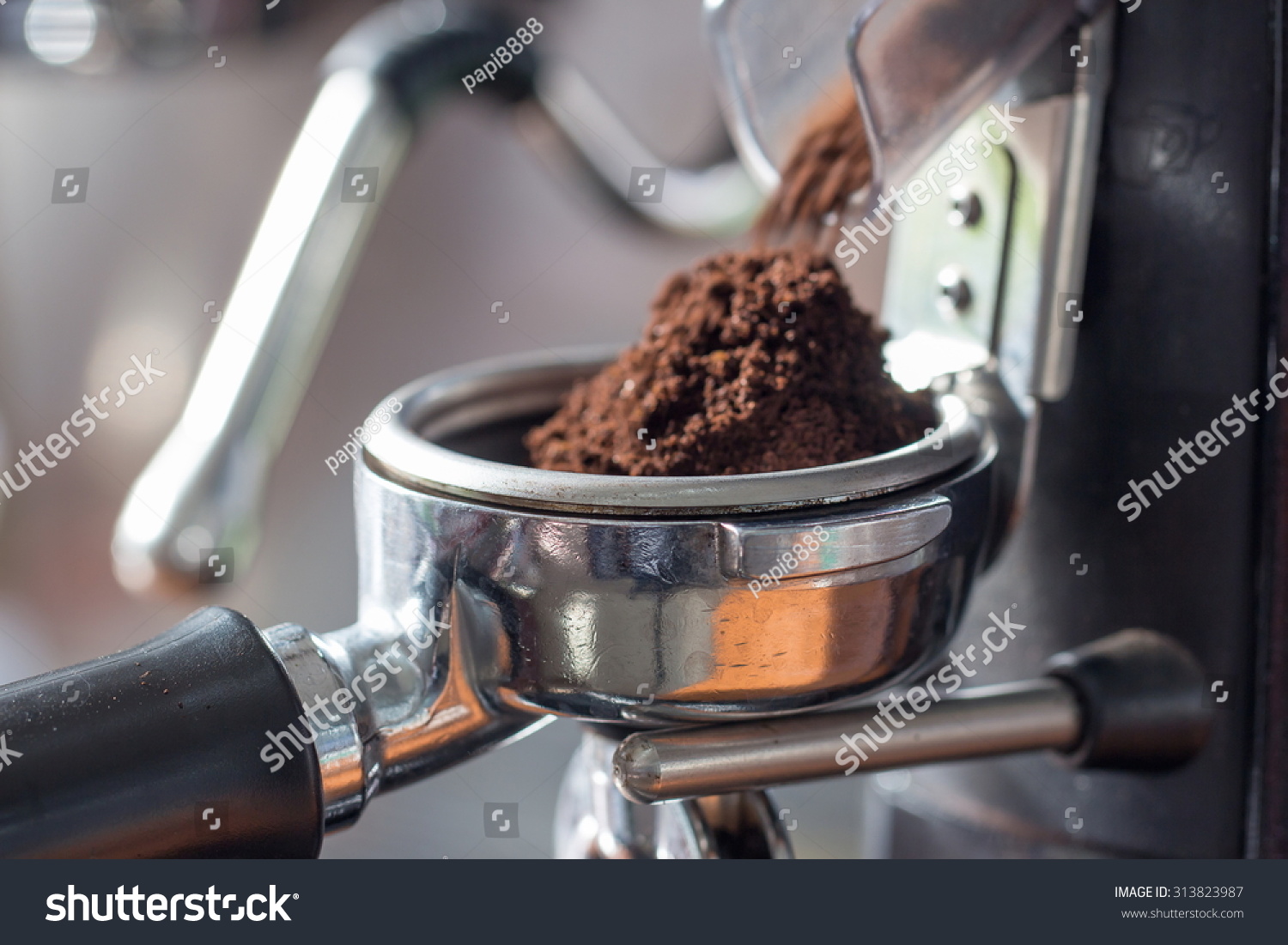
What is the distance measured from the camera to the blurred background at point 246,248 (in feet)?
4.75

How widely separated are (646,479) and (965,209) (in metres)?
0.22

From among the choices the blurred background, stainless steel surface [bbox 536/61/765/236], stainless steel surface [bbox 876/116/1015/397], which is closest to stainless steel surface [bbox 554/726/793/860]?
stainless steel surface [bbox 876/116/1015/397]

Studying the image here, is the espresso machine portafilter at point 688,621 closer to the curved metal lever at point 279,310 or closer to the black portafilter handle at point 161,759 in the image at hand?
the black portafilter handle at point 161,759

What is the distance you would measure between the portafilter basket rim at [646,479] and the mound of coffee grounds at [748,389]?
0.03m

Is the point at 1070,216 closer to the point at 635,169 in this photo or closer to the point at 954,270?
the point at 954,270

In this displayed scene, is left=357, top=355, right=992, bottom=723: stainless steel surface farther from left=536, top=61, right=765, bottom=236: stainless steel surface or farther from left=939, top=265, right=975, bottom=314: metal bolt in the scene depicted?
left=536, top=61, right=765, bottom=236: stainless steel surface

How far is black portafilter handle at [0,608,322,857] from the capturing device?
0.90 ft

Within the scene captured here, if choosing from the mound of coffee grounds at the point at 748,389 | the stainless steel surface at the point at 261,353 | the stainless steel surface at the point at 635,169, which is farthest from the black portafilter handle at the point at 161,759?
the stainless steel surface at the point at 635,169

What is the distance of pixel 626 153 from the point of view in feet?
2.54

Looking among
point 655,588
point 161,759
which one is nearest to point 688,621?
point 655,588

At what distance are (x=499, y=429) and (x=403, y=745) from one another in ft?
0.42

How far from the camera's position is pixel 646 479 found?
30cm

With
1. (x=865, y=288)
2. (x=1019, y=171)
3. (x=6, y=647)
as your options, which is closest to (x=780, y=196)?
(x=1019, y=171)

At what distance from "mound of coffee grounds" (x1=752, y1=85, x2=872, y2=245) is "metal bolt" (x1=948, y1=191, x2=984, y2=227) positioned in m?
0.05
